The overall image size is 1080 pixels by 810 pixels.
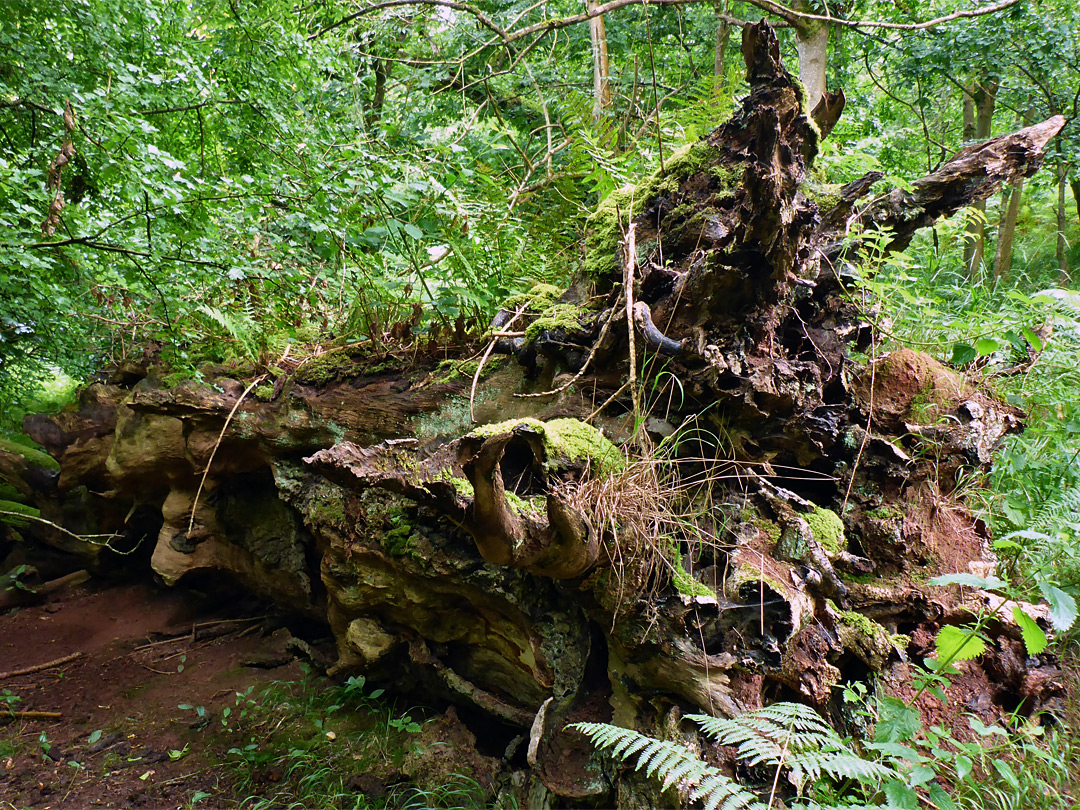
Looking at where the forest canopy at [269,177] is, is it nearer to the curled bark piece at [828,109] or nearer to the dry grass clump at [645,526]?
the curled bark piece at [828,109]

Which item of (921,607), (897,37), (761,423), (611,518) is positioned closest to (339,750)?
(611,518)

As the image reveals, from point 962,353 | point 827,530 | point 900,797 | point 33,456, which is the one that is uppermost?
point 962,353

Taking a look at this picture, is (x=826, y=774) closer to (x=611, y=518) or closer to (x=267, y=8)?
(x=611, y=518)

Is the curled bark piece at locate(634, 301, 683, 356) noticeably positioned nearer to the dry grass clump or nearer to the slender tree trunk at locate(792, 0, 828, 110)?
the dry grass clump

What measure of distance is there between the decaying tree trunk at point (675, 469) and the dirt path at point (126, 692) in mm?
891

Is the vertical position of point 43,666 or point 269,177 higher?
point 269,177

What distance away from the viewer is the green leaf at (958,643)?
192 centimetres

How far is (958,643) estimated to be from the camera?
6.39 ft

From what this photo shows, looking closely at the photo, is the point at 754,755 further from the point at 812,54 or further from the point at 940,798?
the point at 812,54

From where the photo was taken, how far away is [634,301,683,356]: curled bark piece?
2.67m

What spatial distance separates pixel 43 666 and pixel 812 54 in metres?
7.55

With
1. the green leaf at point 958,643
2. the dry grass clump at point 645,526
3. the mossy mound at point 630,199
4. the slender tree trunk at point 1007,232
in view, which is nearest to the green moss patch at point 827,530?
the dry grass clump at point 645,526

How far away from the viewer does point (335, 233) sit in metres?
3.70

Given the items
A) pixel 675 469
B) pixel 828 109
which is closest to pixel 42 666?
pixel 675 469
